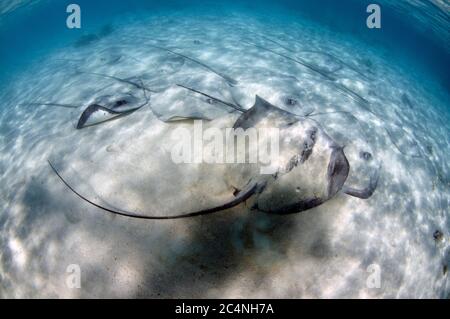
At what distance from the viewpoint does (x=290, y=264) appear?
Result: 11.0 feet

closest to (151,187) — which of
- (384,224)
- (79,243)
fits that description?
(79,243)

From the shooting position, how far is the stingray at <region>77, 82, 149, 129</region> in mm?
4840

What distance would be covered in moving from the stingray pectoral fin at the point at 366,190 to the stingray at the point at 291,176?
0.66 m

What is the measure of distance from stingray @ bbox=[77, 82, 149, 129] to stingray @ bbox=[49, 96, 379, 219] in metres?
1.84

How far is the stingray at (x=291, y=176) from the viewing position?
317 cm

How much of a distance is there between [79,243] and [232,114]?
2.74 metres

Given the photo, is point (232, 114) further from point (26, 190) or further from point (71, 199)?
point (26, 190)
